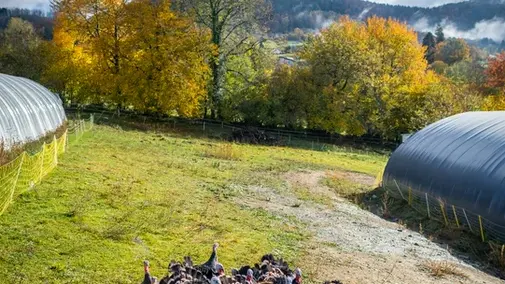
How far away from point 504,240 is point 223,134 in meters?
29.1

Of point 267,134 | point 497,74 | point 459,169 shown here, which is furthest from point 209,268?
point 497,74

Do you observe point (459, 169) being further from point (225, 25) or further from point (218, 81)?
point (225, 25)

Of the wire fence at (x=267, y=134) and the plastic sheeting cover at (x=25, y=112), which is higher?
the plastic sheeting cover at (x=25, y=112)

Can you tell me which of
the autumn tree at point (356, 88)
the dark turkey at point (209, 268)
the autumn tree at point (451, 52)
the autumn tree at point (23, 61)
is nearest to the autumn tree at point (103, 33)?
the autumn tree at point (23, 61)

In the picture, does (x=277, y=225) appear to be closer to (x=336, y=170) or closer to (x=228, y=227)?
(x=228, y=227)

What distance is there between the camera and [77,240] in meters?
11.5

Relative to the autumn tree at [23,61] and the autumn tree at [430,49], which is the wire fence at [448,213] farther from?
the autumn tree at [430,49]

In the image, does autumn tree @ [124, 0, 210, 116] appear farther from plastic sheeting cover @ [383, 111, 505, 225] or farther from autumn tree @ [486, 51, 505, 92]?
autumn tree @ [486, 51, 505, 92]

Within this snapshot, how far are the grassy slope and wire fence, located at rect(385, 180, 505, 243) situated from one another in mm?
5779

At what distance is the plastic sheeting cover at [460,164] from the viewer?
52.2 feet

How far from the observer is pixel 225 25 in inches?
1834

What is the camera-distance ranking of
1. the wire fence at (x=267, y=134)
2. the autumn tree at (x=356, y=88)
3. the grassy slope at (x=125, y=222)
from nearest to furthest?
the grassy slope at (x=125, y=222)
the wire fence at (x=267, y=134)
the autumn tree at (x=356, y=88)

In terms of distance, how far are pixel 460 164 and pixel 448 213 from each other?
2.01m

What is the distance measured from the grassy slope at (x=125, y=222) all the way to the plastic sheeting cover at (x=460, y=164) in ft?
20.0
